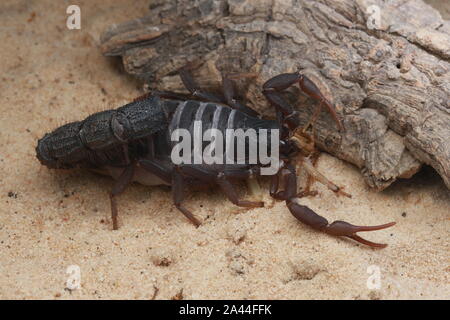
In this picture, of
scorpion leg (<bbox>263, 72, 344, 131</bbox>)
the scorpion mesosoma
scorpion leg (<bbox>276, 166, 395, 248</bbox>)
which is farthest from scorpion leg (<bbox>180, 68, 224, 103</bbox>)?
scorpion leg (<bbox>276, 166, 395, 248</bbox>)

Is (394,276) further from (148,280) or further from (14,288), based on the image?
(14,288)

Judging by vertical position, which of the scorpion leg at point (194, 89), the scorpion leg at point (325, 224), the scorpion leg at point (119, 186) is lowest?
the scorpion leg at point (119, 186)

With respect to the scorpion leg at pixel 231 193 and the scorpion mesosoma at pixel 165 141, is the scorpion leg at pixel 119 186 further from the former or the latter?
the scorpion leg at pixel 231 193

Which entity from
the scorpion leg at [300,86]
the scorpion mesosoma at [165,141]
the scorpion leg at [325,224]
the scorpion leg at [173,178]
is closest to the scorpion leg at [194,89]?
the scorpion mesosoma at [165,141]

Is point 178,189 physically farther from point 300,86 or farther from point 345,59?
point 345,59

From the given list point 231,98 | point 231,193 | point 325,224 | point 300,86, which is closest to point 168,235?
point 231,193

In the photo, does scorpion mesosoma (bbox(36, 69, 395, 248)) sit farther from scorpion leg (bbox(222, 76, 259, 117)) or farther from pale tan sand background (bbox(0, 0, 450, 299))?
pale tan sand background (bbox(0, 0, 450, 299))

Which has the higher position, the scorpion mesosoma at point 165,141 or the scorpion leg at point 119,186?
the scorpion mesosoma at point 165,141
